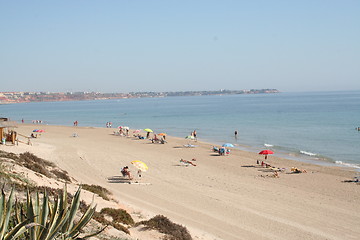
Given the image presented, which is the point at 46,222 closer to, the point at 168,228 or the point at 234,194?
the point at 168,228

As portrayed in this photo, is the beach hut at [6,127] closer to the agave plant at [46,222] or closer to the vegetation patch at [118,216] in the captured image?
the vegetation patch at [118,216]

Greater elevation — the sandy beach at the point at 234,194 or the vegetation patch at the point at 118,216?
the vegetation patch at the point at 118,216

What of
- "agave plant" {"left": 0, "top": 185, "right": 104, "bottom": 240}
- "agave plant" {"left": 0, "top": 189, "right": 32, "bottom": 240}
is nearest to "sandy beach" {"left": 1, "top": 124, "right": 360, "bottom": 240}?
"agave plant" {"left": 0, "top": 185, "right": 104, "bottom": 240}

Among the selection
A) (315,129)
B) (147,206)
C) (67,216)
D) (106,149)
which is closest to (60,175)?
(147,206)

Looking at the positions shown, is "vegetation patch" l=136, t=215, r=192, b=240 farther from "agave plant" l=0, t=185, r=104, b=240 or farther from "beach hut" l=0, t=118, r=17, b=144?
"beach hut" l=0, t=118, r=17, b=144

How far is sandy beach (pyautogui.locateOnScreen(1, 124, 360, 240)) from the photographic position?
12.1 metres

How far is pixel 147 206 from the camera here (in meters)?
13.3

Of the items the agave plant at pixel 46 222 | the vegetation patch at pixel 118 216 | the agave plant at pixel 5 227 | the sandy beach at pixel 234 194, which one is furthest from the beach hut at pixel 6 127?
the agave plant at pixel 5 227

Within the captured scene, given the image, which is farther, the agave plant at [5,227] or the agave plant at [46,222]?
the agave plant at [46,222]

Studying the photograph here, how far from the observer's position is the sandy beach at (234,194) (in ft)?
39.8

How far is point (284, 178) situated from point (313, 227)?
8.47 m

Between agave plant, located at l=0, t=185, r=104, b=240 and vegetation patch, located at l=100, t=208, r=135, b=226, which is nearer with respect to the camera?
agave plant, located at l=0, t=185, r=104, b=240

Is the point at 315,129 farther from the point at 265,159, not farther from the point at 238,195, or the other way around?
the point at 238,195

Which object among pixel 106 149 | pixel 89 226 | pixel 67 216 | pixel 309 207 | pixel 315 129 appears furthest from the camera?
pixel 315 129
